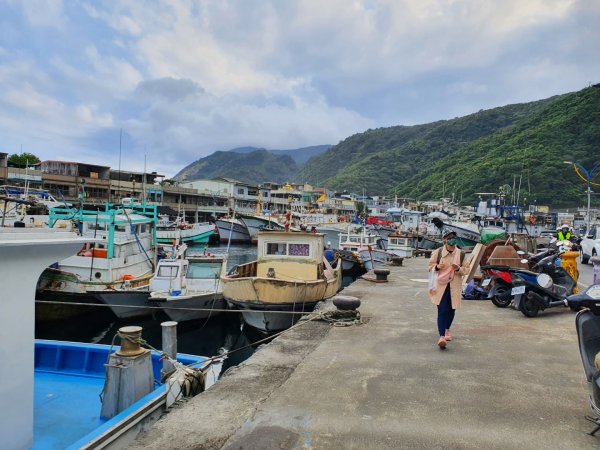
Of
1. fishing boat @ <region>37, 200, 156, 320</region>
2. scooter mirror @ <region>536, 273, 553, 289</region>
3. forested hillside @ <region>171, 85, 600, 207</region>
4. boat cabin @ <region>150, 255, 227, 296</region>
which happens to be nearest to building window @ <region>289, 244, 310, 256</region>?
boat cabin @ <region>150, 255, 227, 296</region>

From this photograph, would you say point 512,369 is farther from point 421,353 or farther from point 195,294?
point 195,294

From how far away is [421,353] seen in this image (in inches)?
211

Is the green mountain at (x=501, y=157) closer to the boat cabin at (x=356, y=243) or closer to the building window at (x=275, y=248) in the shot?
the boat cabin at (x=356, y=243)

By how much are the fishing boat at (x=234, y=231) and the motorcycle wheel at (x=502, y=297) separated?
38470mm

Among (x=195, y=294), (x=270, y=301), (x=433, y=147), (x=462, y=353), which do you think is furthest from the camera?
(x=433, y=147)

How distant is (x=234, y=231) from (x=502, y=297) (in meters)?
40.1

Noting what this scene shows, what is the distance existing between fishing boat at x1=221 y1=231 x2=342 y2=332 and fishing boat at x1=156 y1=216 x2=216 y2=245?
25668mm

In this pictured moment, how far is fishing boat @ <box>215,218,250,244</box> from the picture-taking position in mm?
45875

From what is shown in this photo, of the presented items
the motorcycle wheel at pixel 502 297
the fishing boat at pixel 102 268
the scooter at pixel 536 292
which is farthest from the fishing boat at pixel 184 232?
the scooter at pixel 536 292

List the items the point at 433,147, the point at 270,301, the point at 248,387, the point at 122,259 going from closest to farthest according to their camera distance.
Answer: the point at 248,387
the point at 270,301
the point at 122,259
the point at 433,147

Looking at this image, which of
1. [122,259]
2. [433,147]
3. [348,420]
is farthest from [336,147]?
[348,420]

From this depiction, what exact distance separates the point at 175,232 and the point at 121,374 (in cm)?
3386

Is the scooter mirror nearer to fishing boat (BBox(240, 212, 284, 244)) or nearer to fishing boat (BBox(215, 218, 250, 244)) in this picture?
fishing boat (BBox(240, 212, 284, 244))

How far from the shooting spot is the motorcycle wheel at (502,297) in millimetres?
8289
